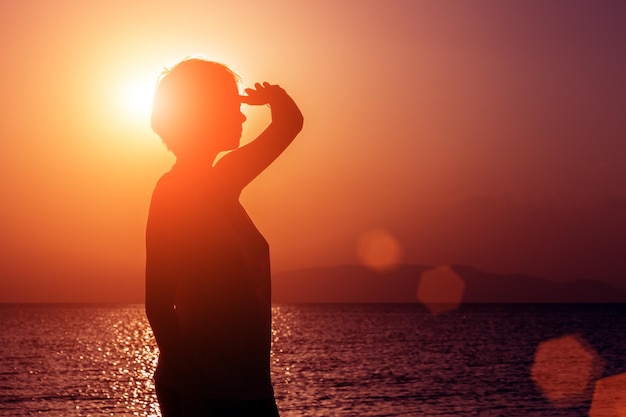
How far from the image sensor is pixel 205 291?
8.57 feet

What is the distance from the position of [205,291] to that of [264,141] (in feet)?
2.16

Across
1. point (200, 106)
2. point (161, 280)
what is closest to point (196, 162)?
point (200, 106)

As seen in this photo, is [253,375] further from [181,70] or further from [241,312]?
[181,70]

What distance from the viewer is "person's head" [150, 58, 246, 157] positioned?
2.80m

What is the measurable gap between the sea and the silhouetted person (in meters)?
44.6

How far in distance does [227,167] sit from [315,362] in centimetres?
8226

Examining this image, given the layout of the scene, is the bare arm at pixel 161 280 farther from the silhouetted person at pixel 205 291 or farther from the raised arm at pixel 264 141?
the raised arm at pixel 264 141

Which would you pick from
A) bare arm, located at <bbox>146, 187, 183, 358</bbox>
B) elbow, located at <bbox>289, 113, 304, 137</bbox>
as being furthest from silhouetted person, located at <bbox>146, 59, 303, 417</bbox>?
elbow, located at <bbox>289, 113, 304, 137</bbox>

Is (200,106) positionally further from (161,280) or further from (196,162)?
(161,280)

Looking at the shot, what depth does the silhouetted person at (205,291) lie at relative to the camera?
2549 mm

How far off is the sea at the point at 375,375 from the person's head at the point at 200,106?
44602 mm

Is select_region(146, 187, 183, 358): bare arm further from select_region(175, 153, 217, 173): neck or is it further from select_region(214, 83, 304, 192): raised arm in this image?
select_region(214, 83, 304, 192): raised arm

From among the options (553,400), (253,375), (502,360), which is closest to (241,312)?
(253,375)

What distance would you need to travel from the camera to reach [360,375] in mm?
71125
